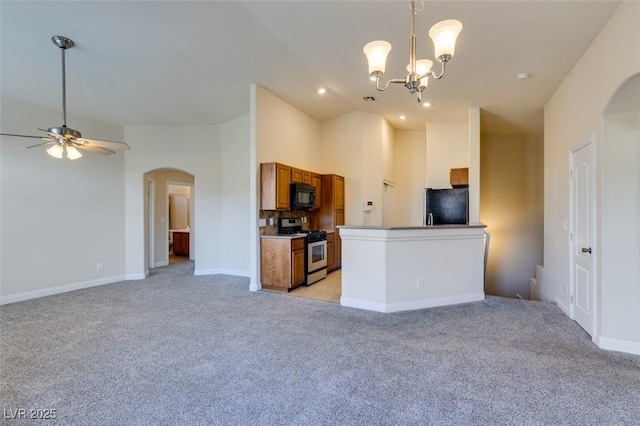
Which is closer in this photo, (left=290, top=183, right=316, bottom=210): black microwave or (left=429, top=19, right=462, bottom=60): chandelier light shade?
(left=429, top=19, right=462, bottom=60): chandelier light shade

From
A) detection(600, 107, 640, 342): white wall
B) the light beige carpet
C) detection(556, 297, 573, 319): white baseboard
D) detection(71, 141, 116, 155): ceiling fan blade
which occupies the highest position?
detection(71, 141, 116, 155): ceiling fan blade

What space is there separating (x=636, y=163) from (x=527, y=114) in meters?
3.16

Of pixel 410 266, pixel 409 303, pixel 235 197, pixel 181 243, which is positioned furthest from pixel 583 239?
pixel 181 243

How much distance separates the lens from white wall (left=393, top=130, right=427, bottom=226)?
8016 millimetres

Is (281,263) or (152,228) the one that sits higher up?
(152,228)

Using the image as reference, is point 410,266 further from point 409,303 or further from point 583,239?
point 583,239

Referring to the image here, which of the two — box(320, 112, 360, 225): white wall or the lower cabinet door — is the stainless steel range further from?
box(320, 112, 360, 225): white wall

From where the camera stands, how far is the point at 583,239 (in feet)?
11.1

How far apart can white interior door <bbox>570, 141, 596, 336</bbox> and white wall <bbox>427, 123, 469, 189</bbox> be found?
3.04 metres

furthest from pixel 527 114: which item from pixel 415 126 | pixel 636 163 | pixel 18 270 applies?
pixel 18 270

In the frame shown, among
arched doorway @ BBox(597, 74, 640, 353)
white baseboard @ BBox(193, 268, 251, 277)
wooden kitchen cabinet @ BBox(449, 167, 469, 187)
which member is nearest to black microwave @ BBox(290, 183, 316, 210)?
white baseboard @ BBox(193, 268, 251, 277)

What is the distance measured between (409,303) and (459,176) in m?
3.33

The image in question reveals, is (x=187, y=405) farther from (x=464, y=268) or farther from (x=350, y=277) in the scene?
(x=464, y=268)

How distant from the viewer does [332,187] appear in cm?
650
